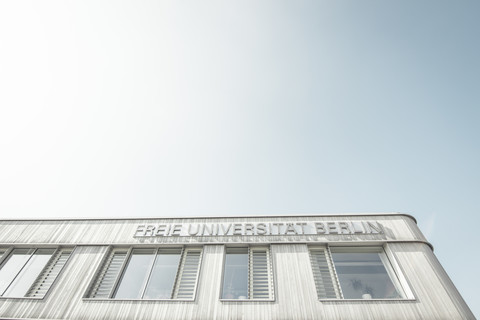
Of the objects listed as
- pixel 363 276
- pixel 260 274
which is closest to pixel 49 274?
pixel 260 274

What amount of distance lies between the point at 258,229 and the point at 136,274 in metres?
5.34

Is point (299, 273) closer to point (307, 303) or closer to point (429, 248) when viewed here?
point (307, 303)

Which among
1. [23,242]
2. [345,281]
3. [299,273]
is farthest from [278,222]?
[23,242]

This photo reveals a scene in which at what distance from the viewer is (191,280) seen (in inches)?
353

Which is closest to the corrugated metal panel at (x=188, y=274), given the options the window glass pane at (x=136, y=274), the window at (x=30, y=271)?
the window glass pane at (x=136, y=274)

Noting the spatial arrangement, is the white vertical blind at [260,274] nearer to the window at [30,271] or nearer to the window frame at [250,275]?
the window frame at [250,275]

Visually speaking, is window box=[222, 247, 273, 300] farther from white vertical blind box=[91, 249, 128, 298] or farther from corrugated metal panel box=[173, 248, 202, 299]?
white vertical blind box=[91, 249, 128, 298]

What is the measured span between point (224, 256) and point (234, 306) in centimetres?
211

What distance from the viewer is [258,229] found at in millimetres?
10398

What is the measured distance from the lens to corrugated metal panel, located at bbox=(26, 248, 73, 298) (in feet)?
29.5

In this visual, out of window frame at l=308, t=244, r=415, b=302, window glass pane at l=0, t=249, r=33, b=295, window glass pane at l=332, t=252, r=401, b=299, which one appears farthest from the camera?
window glass pane at l=0, t=249, r=33, b=295

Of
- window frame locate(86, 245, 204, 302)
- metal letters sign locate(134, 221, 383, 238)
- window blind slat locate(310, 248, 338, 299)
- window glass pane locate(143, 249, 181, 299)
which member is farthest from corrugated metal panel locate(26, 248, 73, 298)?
window blind slat locate(310, 248, 338, 299)

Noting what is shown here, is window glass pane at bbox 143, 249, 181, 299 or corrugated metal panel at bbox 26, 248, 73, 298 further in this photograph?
corrugated metal panel at bbox 26, 248, 73, 298

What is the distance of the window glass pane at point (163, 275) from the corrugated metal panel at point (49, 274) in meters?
3.89
